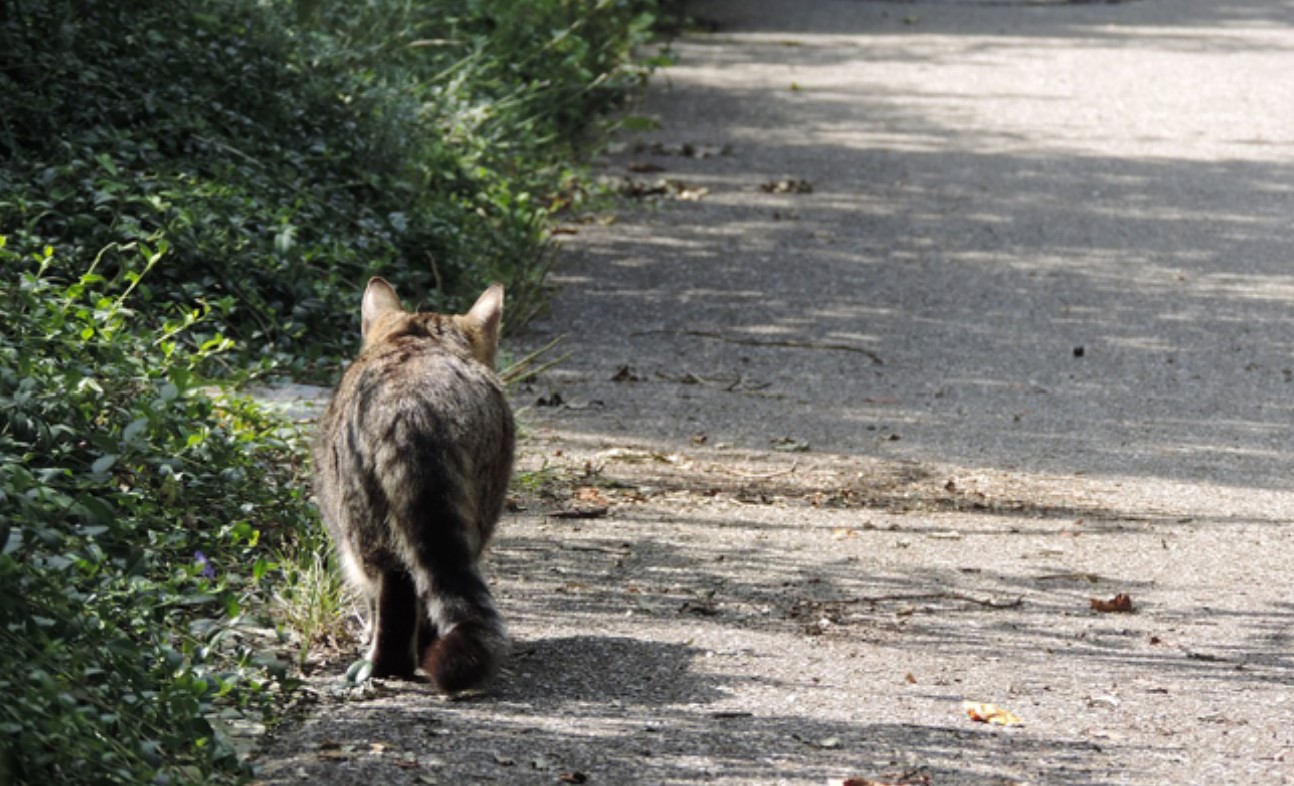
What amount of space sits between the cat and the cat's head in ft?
0.78

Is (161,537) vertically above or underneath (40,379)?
underneath

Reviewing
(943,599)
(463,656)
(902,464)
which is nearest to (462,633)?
(463,656)

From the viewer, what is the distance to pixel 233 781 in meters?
3.95

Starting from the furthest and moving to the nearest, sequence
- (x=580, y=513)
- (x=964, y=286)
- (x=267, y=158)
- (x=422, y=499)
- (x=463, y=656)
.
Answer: (x=964, y=286)
(x=267, y=158)
(x=580, y=513)
(x=422, y=499)
(x=463, y=656)

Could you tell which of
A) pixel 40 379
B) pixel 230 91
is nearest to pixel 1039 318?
pixel 230 91

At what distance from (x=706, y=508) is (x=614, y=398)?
5.13ft

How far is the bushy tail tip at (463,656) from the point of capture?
4.32m

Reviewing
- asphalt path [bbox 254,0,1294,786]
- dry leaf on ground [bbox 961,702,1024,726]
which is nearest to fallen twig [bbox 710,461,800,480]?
asphalt path [bbox 254,0,1294,786]

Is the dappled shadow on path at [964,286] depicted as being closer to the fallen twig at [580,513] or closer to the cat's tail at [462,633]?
the fallen twig at [580,513]

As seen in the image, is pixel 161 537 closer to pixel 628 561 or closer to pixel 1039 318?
pixel 628 561

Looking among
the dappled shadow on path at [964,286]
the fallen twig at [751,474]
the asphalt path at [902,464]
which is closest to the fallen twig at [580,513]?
the asphalt path at [902,464]

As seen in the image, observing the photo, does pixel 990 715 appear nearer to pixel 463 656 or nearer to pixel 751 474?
pixel 463 656

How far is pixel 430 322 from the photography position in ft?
17.6

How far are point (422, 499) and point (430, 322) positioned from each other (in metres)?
0.99
